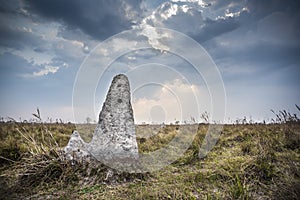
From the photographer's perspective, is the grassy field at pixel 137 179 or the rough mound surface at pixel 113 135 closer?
the grassy field at pixel 137 179

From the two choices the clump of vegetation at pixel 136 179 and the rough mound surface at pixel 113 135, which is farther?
the rough mound surface at pixel 113 135

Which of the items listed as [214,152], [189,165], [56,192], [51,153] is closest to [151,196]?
[56,192]

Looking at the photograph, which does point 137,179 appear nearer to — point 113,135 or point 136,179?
point 136,179

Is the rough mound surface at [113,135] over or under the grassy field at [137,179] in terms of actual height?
over

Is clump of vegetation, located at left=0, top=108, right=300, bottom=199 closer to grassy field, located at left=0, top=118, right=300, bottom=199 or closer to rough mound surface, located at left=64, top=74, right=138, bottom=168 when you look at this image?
grassy field, located at left=0, top=118, right=300, bottom=199

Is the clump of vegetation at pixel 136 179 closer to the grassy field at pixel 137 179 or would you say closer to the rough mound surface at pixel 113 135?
the grassy field at pixel 137 179

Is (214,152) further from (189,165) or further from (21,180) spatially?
(21,180)

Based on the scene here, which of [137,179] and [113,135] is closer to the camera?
[137,179]

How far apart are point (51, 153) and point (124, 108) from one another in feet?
6.43

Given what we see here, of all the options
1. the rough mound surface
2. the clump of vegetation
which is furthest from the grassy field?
the rough mound surface

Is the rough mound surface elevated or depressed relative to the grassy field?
elevated

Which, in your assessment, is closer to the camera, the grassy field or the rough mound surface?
the grassy field

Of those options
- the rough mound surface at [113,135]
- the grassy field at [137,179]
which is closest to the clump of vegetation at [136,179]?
the grassy field at [137,179]

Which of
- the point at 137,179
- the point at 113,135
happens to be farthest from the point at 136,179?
the point at 113,135
